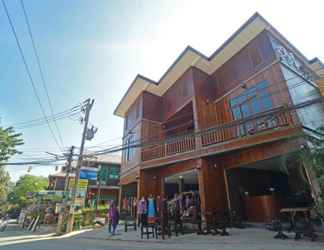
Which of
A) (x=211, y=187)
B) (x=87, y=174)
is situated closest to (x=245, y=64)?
(x=211, y=187)

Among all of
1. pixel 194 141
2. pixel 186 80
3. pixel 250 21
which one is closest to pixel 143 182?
pixel 194 141

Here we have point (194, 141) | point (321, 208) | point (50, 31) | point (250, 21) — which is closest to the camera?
point (321, 208)

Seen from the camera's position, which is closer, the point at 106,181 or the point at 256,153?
the point at 256,153

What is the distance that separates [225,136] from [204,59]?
4.40 metres

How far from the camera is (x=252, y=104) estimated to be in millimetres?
9180

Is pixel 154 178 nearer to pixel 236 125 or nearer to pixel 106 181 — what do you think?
pixel 236 125

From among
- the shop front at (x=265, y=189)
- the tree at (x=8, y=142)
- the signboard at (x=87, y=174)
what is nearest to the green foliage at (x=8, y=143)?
the tree at (x=8, y=142)

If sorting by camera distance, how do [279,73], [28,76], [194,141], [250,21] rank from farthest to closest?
1. [194,141]
2. [250,21]
3. [279,73]
4. [28,76]

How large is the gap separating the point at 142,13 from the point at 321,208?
24.1ft

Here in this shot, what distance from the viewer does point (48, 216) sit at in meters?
14.1

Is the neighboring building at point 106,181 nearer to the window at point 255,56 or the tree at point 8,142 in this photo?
the tree at point 8,142

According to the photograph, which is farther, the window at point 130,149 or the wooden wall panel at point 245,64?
the window at point 130,149

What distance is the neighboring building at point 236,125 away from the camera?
7.76 m

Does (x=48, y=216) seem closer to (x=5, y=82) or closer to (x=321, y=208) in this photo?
(x=5, y=82)
